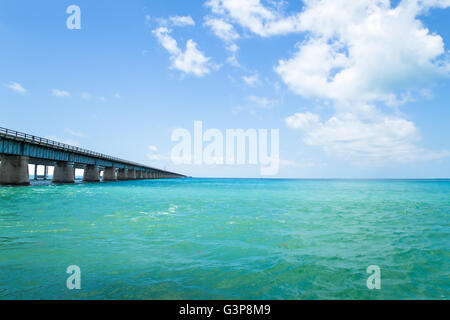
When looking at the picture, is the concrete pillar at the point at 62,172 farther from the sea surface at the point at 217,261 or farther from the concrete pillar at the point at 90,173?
the sea surface at the point at 217,261

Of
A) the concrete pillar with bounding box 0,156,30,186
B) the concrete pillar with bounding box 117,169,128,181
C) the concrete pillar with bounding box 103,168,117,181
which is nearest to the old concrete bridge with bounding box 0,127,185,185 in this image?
the concrete pillar with bounding box 0,156,30,186

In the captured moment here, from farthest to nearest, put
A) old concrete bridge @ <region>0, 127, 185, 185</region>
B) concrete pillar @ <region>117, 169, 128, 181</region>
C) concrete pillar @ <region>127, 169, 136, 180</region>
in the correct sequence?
concrete pillar @ <region>127, 169, 136, 180</region>
concrete pillar @ <region>117, 169, 128, 181</region>
old concrete bridge @ <region>0, 127, 185, 185</region>

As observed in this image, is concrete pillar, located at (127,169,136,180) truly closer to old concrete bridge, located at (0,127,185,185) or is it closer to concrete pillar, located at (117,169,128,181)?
concrete pillar, located at (117,169,128,181)

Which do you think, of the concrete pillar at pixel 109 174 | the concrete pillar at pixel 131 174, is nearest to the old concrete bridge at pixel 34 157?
the concrete pillar at pixel 109 174

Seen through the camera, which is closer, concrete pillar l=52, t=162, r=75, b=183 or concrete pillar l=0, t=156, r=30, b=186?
concrete pillar l=0, t=156, r=30, b=186

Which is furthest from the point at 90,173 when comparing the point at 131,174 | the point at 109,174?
the point at 131,174

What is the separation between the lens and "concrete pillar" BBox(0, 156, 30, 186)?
44.6 meters

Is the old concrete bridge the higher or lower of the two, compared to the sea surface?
higher

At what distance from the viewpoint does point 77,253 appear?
27.4 ft

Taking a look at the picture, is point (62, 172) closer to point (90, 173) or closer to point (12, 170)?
point (90, 173)

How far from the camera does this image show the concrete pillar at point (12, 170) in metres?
44.6
